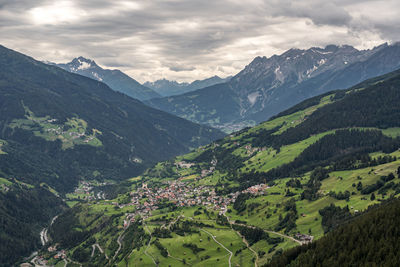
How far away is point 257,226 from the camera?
189 metres

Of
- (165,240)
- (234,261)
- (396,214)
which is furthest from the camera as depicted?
(165,240)

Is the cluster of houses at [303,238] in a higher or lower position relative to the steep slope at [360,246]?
lower

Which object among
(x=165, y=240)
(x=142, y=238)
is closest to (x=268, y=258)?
(x=165, y=240)

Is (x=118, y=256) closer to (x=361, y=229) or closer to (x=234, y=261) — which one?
(x=234, y=261)

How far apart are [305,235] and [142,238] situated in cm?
9004

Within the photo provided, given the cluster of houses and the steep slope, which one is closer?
the steep slope

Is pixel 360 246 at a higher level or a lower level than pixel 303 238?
higher

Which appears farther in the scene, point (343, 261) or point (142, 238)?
point (142, 238)

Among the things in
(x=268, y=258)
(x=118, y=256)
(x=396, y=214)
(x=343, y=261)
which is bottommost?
(x=118, y=256)

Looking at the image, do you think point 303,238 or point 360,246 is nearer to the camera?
point 360,246

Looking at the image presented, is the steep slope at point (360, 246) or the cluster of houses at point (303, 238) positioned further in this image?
the cluster of houses at point (303, 238)

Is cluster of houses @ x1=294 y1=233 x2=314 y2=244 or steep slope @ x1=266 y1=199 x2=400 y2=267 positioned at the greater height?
steep slope @ x1=266 y1=199 x2=400 y2=267

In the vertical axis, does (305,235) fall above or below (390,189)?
below

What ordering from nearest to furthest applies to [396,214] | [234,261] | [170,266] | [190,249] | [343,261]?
[343,261] → [396,214] → [234,261] → [170,266] → [190,249]
